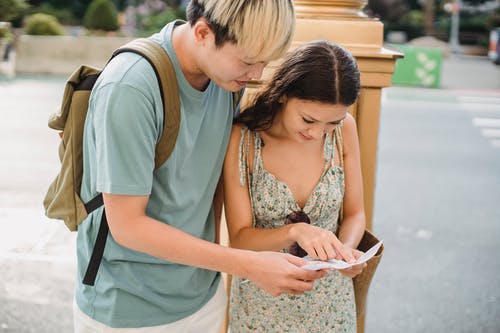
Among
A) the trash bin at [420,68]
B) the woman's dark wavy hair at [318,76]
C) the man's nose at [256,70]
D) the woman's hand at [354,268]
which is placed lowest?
the trash bin at [420,68]

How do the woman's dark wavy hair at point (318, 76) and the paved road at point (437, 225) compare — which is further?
the paved road at point (437, 225)

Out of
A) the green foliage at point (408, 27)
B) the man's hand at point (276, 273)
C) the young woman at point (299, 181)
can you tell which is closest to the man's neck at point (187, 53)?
the young woman at point (299, 181)

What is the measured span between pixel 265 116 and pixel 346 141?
1.01ft

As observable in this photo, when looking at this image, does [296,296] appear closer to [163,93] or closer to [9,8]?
[163,93]

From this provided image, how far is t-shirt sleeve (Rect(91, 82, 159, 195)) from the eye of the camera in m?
1.47

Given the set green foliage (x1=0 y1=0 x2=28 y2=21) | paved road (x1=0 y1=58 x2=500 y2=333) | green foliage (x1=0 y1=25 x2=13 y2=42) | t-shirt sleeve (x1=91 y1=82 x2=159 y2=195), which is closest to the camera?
t-shirt sleeve (x1=91 y1=82 x2=159 y2=195)

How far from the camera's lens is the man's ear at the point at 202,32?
5.19 feet

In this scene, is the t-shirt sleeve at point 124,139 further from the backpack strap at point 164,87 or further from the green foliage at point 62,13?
the green foliage at point 62,13

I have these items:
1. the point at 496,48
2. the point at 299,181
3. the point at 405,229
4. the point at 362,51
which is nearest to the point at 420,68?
the point at 496,48

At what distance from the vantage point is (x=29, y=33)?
15008mm

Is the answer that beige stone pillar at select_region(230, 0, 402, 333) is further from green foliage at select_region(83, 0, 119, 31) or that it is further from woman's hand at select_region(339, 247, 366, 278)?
green foliage at select_region(83, 0, 119, 31)

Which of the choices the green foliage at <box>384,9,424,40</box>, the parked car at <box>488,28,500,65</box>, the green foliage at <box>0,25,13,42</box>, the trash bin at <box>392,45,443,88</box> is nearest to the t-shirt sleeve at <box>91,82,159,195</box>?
the trash bin at <box>392,45,443,88</box>

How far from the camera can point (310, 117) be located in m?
1.92

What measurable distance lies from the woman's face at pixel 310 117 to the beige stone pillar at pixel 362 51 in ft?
1.41
